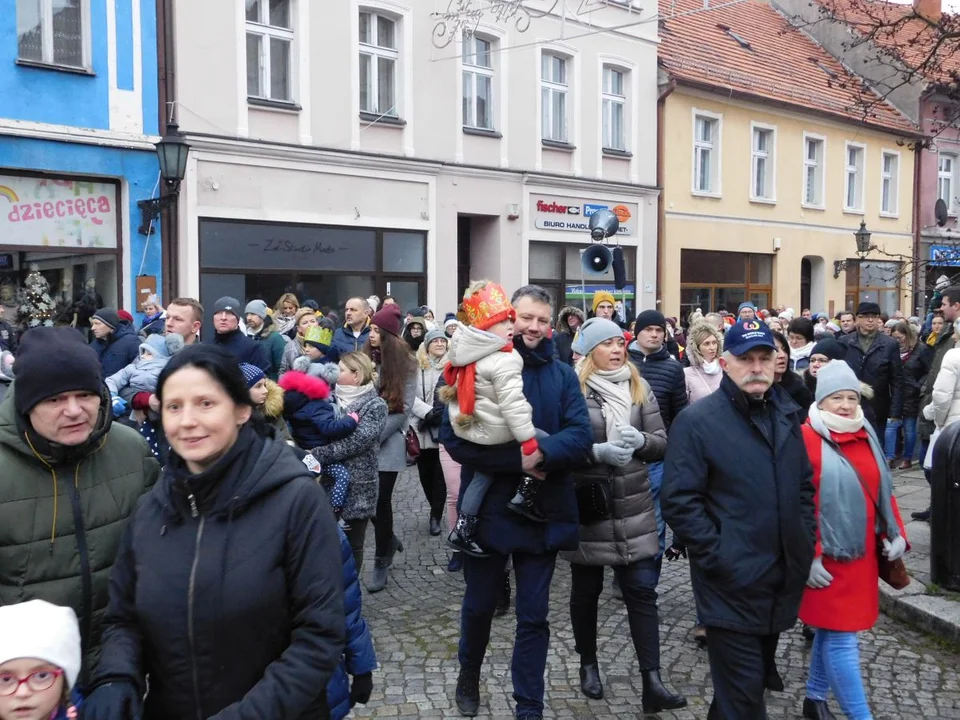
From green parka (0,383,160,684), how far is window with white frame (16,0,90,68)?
11.8 metres

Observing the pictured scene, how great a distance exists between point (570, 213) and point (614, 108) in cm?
288

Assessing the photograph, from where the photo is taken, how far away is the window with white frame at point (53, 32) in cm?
1268

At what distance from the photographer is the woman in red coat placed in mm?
4051

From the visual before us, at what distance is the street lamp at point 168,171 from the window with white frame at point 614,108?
10246mm

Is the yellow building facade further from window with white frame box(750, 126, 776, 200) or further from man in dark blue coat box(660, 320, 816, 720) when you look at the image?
man in dark blue coat box(660, 320, 816, 720)

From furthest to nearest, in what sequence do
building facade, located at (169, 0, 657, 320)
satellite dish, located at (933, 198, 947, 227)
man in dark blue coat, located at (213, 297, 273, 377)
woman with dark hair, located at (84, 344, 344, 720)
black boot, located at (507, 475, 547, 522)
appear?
1. satellite dish, located at (933, 198, 947, 227)
2. building facade, located at (169, 0, 657, 320)
3. man in dark blue coat, located at (213, 297, 273, 377)
4. black boot, located at (507, 475, 547, 522)
5. woman with dark hair, located at (84, 344, 344, 720)

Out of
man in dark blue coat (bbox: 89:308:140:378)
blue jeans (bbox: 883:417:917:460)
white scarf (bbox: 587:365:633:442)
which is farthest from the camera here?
blue jeans (bbox: 883:417:917:460)

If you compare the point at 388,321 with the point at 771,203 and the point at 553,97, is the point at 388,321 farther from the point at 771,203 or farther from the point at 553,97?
the point at 771,203

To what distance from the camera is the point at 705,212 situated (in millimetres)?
22844

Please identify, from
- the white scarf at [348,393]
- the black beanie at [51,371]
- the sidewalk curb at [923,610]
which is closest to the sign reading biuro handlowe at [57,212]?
the white scarf at [348,393]

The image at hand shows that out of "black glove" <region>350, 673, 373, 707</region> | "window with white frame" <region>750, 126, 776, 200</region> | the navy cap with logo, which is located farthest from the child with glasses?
"window with white frame" <region>750, 126, 776, 200</region>

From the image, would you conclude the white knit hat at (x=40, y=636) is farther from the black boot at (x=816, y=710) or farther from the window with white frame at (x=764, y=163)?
the window with white frame at (x=764, y=163)

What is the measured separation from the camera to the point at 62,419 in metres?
2.74

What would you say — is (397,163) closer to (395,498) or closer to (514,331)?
(395,498)
